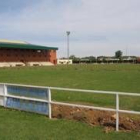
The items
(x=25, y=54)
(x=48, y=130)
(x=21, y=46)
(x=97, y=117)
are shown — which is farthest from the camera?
(x=25, y=54)

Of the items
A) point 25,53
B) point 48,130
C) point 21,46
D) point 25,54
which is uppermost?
point 21,46

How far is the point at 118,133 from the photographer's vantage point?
30.3ft

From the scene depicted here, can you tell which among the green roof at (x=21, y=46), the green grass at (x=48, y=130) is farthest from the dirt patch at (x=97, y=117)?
the green roof at (x=21, y=46)

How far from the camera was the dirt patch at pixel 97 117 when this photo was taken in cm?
1003

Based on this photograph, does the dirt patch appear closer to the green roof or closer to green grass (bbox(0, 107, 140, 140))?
green grass (bbox(0, 107, 140, 140))

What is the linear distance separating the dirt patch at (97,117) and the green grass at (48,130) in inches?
19.4

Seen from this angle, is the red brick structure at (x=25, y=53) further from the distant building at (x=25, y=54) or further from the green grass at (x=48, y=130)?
the green grass at (x=48, y=130)

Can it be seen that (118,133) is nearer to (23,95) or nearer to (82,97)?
(23,95)

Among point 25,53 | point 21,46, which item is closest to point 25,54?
point 25,53

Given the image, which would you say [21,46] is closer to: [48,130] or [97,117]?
[97,117]

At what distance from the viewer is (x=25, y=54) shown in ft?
281

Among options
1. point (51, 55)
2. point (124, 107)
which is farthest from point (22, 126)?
point (51, 55)

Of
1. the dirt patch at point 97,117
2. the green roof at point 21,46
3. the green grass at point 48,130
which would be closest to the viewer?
the green grass at point 48,130

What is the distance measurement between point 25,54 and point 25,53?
258mm
